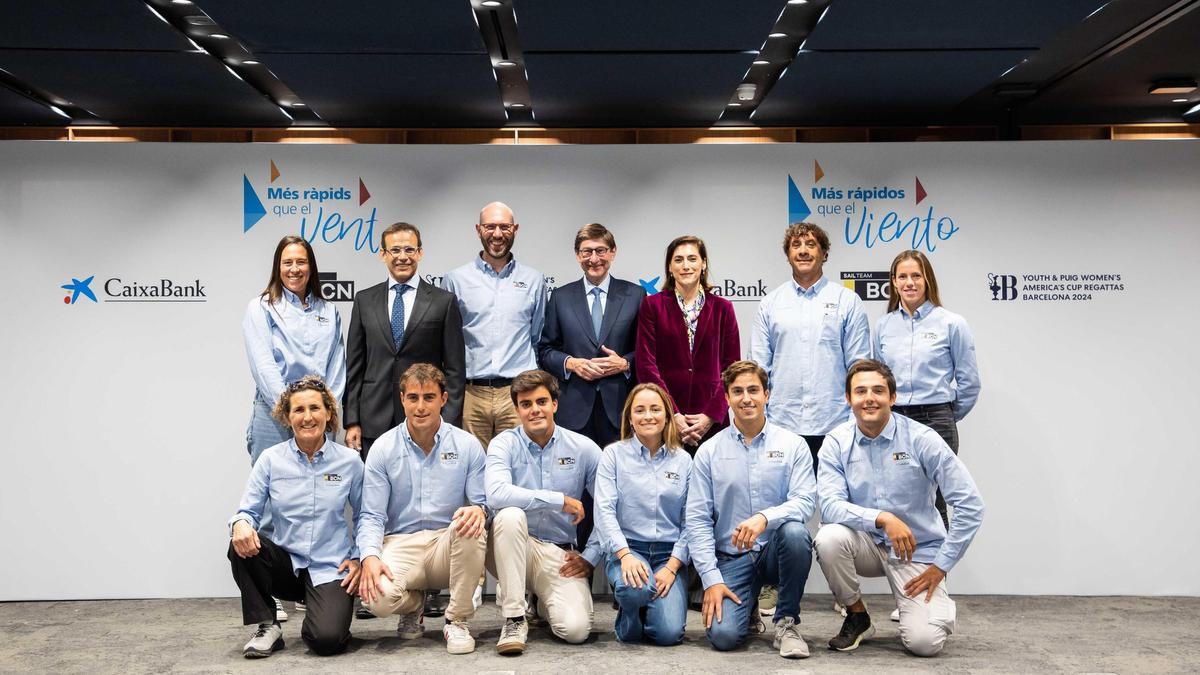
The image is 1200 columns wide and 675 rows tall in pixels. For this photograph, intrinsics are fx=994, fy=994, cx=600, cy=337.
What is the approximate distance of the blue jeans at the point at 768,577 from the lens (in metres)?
3.63

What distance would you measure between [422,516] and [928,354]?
2319 mm

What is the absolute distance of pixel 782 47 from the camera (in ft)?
14.1

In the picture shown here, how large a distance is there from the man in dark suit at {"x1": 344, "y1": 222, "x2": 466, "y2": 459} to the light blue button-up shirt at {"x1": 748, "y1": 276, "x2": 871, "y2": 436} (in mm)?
1408

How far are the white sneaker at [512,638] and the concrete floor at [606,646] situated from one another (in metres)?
0.04

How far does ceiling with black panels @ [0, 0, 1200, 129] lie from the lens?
383 centimetres

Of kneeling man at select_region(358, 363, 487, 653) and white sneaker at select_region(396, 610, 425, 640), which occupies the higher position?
kneeling man at select_region(358, 363, 487, 653)

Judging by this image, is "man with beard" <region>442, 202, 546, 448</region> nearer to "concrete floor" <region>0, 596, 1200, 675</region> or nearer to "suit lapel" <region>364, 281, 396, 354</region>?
"suit lapel" <region>364, 281, 396, 354</region>

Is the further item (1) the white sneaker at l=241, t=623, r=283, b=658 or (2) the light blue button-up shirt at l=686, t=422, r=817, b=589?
(2) the light blue button-up shirt at l=686, t=422, r=817, b=589

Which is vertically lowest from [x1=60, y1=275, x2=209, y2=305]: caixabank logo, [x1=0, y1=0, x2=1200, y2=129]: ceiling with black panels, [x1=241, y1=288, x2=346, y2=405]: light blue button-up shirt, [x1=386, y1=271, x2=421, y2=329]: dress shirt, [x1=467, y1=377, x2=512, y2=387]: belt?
[x1=467, y1=377, x2=512, y2=387]: belt

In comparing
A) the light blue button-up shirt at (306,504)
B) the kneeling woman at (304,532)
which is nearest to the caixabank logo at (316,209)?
the kneeling woman at (304,532)

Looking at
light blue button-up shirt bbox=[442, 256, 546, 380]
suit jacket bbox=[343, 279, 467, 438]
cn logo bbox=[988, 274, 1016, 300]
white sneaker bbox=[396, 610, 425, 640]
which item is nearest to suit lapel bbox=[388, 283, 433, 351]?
suit jacket bbox=[343, 279, 467, 438]

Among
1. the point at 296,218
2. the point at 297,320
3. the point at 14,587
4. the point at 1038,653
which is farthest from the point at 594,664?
the point at 14,587

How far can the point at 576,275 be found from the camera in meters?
5.21

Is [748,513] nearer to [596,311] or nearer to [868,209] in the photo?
[596,311]
